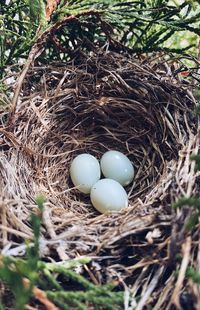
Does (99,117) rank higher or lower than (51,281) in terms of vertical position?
higher

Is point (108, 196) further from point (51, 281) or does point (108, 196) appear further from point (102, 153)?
point (51, 281)

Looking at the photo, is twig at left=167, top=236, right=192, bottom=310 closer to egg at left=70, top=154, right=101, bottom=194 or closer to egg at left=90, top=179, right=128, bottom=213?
egg at left=90, top=179, right=128, bottom=213

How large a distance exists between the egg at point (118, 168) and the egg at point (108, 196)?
2.1 inches

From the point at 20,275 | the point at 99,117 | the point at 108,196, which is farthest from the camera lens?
the point at 99,117

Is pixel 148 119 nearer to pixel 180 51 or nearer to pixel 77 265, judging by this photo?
pixel 180 51

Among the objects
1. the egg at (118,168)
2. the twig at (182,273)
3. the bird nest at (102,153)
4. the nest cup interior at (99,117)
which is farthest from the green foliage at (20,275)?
the egg at (118,168)

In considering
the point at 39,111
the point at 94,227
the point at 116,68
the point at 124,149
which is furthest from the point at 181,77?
the point at 94,227

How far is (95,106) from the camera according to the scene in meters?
1.66

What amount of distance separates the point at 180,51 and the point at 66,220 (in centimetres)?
59

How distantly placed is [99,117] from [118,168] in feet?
0.60

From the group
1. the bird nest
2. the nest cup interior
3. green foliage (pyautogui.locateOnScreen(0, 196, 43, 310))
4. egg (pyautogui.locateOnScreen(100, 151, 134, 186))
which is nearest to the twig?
the bird nest

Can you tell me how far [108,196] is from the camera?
1.52 m

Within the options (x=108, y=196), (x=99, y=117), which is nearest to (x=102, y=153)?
(x=99, y=117)

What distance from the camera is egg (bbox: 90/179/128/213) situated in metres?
1.51
